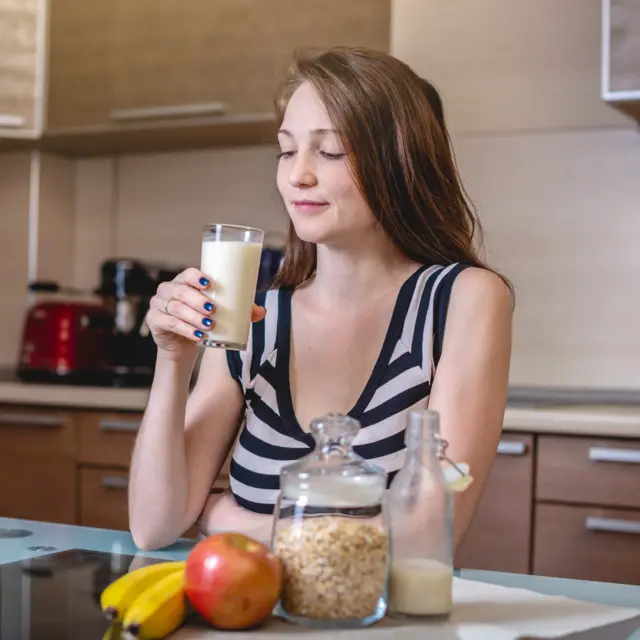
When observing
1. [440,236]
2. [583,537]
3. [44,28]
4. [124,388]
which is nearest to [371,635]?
[440,236]

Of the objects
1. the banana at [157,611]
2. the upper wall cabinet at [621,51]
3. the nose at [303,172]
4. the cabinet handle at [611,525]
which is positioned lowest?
the cabinet handle at [611,525]

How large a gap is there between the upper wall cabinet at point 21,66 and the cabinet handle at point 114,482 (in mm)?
1086

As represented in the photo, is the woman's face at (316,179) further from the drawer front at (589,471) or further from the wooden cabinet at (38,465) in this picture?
the wooden cabinet at (38,465)

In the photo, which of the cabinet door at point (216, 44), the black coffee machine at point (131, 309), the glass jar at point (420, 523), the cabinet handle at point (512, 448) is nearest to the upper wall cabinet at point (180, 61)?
the cabinet door at point (216, 44)

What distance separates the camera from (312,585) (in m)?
0.79

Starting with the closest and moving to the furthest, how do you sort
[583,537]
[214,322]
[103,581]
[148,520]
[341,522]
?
[341,522]
[103,581]
[214,322]
[148,520]
[583,537]

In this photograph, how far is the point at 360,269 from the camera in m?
1.45

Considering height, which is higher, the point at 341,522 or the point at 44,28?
the point at 44,28

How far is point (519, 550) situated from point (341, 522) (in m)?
1.45

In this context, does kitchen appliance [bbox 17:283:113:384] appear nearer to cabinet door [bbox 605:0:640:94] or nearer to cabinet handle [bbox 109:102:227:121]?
cabinet handle [bbox 109:102:227:121]

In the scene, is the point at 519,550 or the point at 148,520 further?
the point at 519,550

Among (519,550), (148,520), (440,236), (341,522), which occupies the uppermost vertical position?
(440,236)

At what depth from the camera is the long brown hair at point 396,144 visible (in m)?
1.32

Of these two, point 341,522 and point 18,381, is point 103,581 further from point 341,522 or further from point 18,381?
point 18,381
